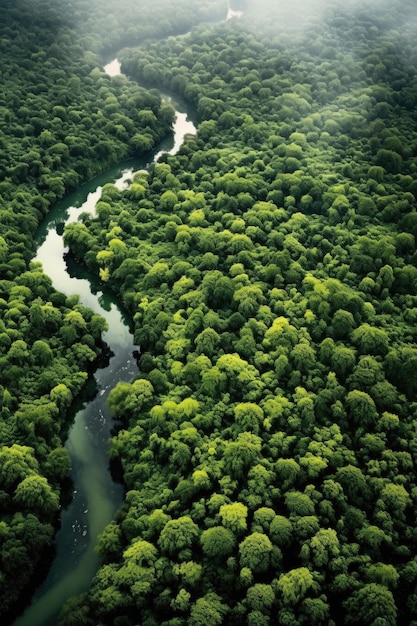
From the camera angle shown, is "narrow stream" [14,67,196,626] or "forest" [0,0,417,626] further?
"narrow stream" [14,67,196,626]

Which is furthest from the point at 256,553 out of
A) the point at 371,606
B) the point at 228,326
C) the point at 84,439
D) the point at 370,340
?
the point at 228,326

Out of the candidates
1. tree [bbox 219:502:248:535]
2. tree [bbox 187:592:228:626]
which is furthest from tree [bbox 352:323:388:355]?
tree [bbox 187:592:228:626]

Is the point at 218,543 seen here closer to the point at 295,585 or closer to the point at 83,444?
the point at 295,585

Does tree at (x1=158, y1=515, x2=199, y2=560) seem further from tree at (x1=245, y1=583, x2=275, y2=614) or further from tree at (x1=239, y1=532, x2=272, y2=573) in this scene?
tree at (x1=245, y1=583, x2=275, y2=614)

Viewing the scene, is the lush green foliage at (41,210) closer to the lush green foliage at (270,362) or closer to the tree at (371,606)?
the lush green foliage at (270,362)

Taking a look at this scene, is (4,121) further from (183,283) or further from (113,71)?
(183,283)
